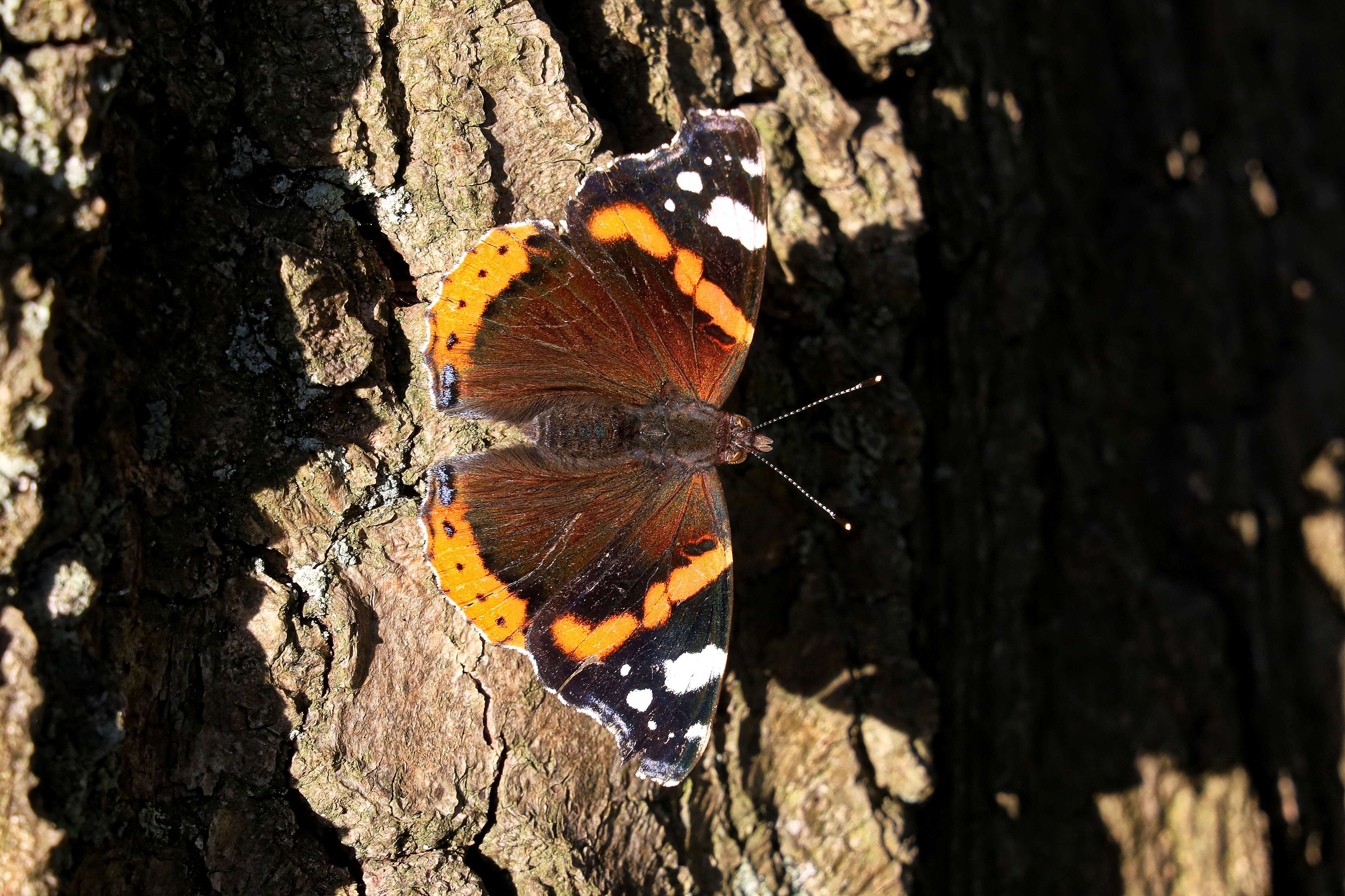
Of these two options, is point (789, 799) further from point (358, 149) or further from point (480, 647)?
point (358, 149)

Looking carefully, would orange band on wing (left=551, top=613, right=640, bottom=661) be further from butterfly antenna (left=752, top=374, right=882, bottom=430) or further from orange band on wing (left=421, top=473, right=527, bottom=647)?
butterfly antenna (left=752, top=374, right=882, bottom=430)

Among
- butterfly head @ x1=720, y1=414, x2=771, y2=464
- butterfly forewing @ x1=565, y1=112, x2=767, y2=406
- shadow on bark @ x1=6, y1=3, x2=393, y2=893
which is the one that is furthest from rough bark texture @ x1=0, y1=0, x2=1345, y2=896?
butterfly head @ x1=720, y1=414, x2=771, y2=464

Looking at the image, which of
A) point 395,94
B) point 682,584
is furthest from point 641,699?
point 395,94

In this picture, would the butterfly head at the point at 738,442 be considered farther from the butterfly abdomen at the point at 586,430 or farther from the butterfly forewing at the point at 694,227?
the butterfly abdomen at the point at 586,430

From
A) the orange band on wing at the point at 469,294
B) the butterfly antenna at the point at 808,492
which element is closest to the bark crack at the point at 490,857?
the orange band on wing at the point at 469,294

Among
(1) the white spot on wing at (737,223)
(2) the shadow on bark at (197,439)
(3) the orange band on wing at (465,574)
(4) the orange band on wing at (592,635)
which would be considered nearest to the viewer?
(2) the shadow on bark at (197,439)

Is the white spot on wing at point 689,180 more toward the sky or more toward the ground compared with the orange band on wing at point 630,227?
more toward the sky

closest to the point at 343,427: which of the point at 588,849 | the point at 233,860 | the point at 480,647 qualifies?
the point at 480,647
